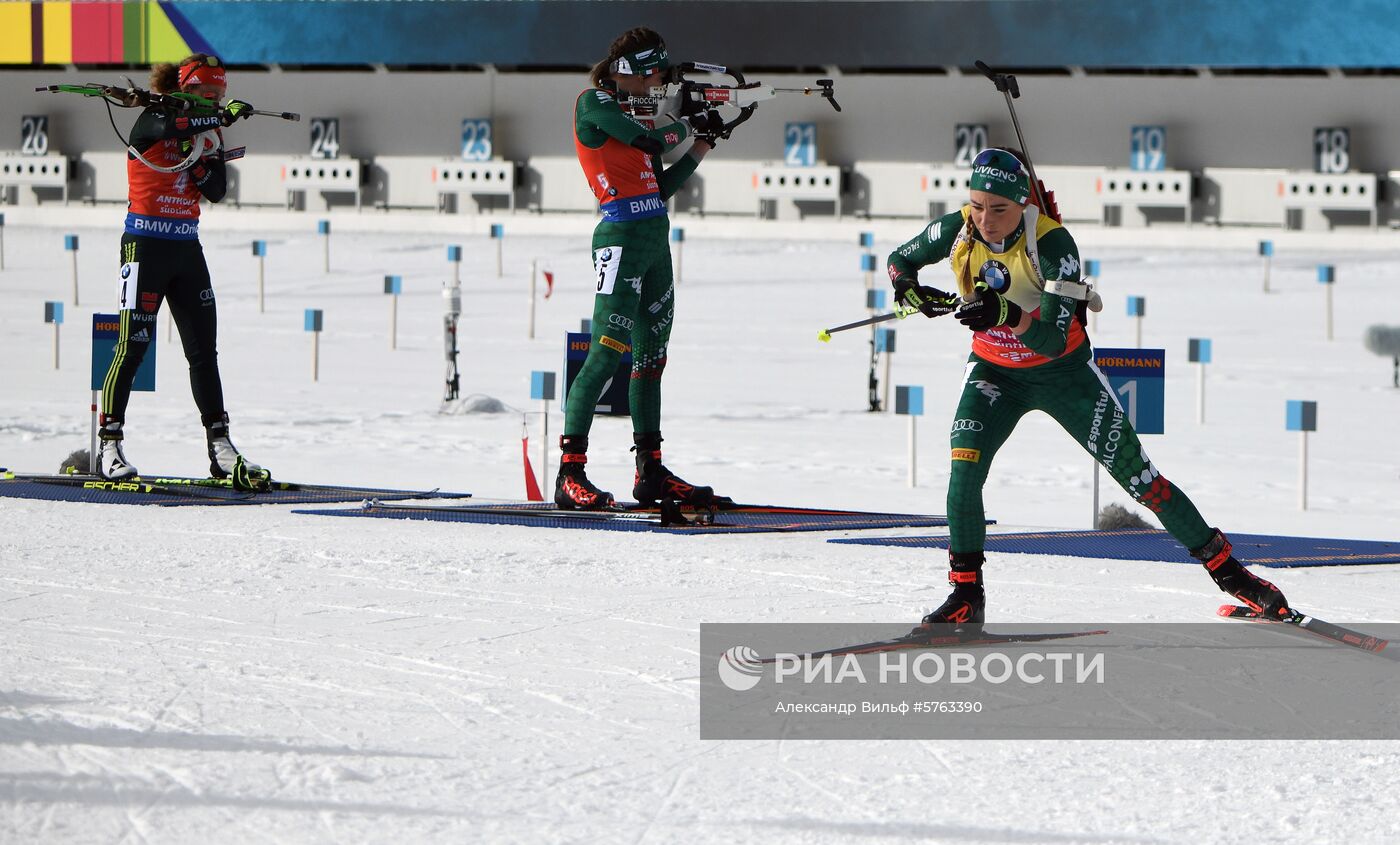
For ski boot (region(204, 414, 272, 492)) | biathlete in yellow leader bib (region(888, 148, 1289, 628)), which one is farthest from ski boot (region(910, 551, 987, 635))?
ski boot (region(204, 414, 272, 492))

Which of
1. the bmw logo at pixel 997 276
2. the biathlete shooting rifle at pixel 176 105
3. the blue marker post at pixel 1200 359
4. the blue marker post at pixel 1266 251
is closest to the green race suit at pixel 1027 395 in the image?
the bmw logo at pixel 997 276

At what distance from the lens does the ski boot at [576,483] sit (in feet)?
27.3

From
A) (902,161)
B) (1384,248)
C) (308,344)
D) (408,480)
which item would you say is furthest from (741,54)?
(408,480)

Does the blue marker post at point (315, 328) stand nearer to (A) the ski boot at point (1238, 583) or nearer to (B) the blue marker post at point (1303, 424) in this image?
(B) the blue marker post at point (1303, 424)

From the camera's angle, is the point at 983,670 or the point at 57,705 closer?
the point at 57,705

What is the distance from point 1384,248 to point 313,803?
90.3 ft

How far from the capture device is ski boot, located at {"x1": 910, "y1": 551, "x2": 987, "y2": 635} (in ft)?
19.0

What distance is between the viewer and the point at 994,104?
33.7m

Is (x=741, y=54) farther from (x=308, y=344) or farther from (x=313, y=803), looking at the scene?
(x=313, y=803)

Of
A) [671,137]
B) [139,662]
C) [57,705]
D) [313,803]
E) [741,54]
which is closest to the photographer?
[313,803]

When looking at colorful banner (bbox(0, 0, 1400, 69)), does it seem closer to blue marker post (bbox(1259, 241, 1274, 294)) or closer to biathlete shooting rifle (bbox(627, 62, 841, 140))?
blue marker post (bbox(1259, 241, 1274, 294))

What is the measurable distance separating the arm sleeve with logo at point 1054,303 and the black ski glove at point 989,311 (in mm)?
91

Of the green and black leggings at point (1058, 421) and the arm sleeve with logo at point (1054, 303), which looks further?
the green and black leggings at point (1058, 421)

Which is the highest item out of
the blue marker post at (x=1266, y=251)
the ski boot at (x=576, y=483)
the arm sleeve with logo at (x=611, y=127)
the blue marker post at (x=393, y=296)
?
the blue marker post at (x=1266, y=251)
